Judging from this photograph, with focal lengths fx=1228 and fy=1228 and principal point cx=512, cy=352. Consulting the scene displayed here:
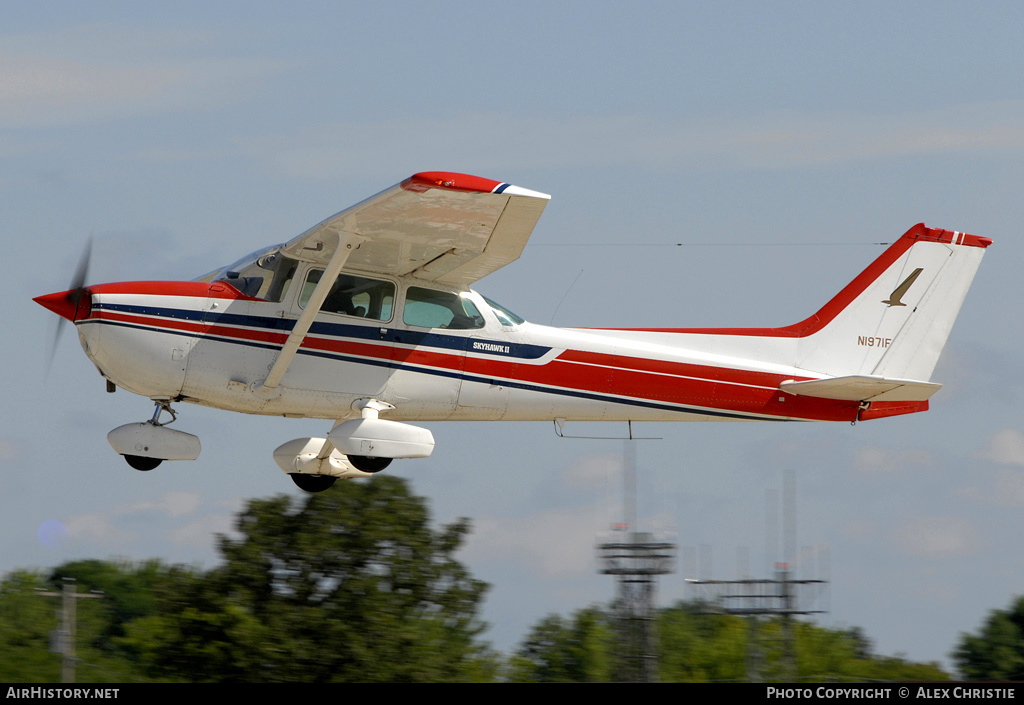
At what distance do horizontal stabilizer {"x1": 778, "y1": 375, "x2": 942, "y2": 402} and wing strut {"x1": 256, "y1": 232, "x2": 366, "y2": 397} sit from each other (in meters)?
4.82

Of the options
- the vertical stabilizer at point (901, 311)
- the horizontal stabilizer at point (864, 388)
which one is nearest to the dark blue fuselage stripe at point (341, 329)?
the horizontal stabilizer at point (864, 388)

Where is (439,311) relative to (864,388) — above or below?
above

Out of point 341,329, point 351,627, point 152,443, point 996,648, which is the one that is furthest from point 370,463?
point 996,648

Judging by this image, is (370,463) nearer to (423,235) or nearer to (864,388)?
(423,235)

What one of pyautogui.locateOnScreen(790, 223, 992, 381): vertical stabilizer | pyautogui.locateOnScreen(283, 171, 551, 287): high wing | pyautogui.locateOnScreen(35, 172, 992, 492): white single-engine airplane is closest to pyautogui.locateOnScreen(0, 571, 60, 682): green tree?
pyautogui.locateOnScreen(35, 172, 992, 492): white single-engine airplane

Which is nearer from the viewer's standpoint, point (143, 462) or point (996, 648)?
point (143, 462)

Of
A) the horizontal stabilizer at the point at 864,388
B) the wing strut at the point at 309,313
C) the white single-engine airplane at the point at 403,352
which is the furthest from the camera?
the horizontal stabilizer at the point at 864,388

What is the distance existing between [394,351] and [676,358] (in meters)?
2.92

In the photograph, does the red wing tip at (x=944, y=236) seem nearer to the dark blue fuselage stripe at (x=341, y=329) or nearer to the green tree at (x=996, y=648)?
the dark blue fuselage stripe at (x=341, y=329)

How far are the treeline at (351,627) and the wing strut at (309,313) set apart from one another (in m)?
18.1

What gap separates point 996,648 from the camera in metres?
53.8

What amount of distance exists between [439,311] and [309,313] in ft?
4.43

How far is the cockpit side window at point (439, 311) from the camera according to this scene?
11617 millimetres

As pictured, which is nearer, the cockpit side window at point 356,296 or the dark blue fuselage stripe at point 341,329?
the dark blue fuselage stripe at point 341,329
